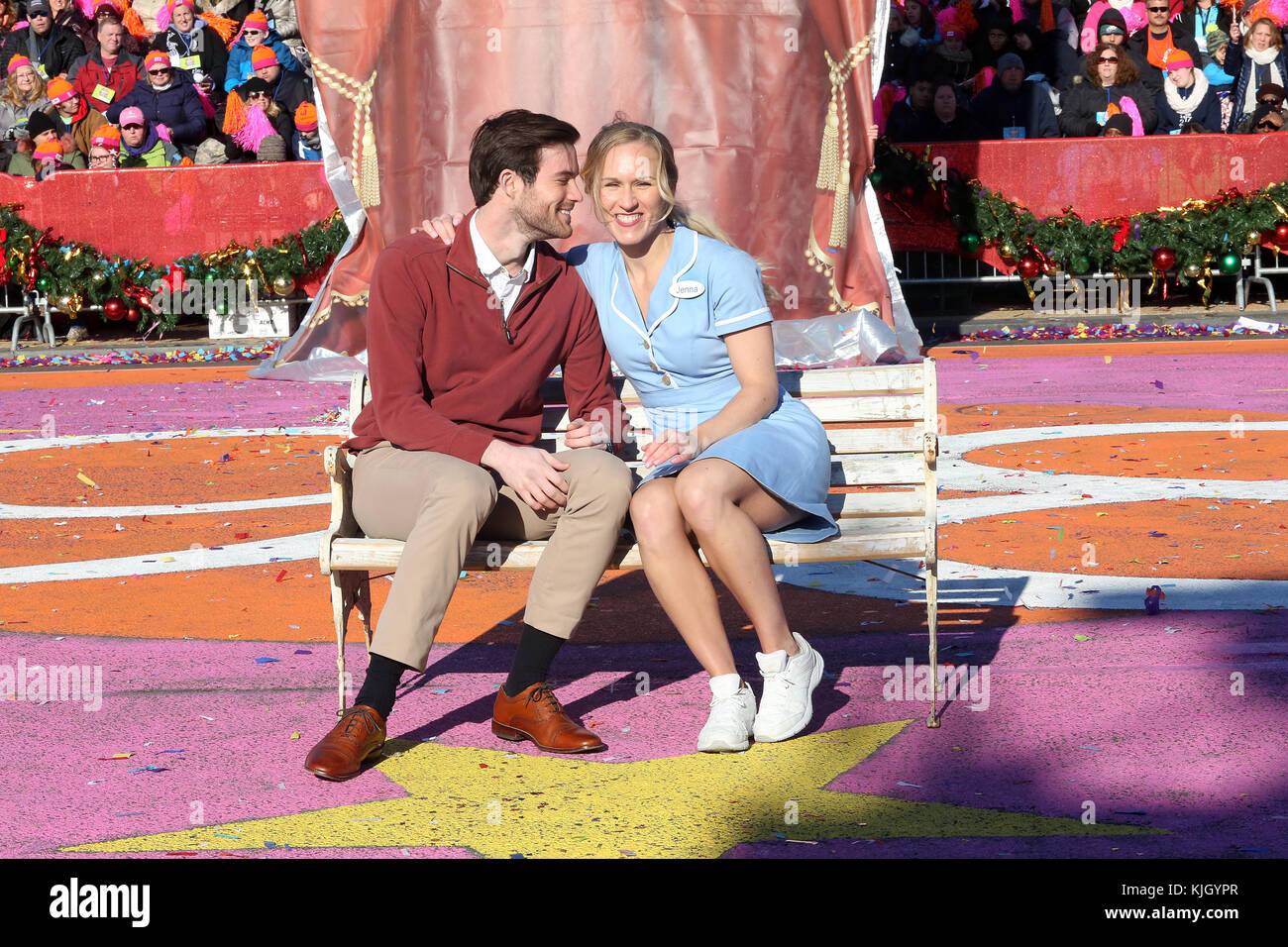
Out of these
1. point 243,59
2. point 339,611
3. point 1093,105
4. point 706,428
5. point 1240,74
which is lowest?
point 339,611

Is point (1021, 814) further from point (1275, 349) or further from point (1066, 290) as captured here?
point (1066, 290)

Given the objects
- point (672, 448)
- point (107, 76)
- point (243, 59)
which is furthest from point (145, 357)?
point (672, 448)

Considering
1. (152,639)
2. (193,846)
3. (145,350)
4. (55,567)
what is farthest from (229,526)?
(145,350)

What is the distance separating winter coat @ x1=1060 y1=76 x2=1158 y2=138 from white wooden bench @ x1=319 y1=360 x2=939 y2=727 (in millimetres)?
12187

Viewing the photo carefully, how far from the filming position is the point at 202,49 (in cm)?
1769

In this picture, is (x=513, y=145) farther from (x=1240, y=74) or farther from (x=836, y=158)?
(x=1240, y=74)

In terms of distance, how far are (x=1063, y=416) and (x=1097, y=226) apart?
5.94 m

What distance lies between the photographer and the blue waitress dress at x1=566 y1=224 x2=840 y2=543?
456cm

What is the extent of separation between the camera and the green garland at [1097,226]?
15.5 metres

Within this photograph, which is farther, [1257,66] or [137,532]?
[1257,66]

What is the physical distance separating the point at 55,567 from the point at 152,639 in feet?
4.60

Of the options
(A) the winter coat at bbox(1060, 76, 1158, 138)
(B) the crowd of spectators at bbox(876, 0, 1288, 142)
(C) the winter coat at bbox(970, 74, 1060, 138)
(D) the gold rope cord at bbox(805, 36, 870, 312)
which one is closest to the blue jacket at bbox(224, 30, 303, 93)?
(B) the crowd of spectators at bbox(876, 0, 1288, 142)

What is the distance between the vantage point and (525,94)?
485 inches

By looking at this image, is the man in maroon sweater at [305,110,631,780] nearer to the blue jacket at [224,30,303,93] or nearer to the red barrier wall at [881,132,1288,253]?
the red barrier wall at [881,132,1288,253]
